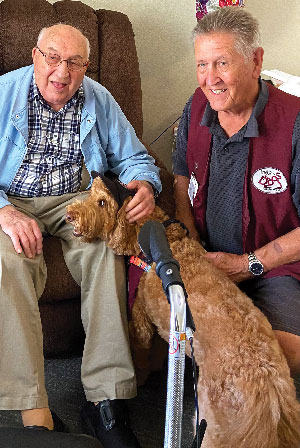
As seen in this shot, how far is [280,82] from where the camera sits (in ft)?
9.35

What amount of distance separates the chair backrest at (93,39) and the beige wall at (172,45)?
1.29ft

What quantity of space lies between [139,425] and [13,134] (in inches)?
44.9

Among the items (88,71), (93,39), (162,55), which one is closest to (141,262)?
(88,71)

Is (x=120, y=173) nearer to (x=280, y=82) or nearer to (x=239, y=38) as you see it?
(x=239, y=38)

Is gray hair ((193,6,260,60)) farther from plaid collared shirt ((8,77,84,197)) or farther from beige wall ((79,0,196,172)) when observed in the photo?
beige wall ((79,0,196,172))

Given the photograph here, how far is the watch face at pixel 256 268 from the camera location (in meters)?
1.81

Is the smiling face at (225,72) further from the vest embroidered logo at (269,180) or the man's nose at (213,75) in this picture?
the vest embroidered logo at (269,180)

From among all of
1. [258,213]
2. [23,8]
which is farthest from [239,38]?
[23,8]

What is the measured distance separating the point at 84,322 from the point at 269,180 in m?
0.79

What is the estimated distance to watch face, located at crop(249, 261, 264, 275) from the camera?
1.81 m

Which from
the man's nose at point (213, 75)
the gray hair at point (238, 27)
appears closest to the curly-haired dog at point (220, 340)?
the man's nose at point (213, 75)

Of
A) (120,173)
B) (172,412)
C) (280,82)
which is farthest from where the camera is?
(280,82)

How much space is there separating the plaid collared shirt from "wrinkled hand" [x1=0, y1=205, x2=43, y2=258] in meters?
0.23

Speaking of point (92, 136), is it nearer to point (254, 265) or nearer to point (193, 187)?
point (193, 187)
